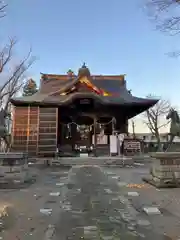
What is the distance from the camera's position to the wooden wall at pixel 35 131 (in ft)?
67.2

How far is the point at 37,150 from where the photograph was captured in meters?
20.3

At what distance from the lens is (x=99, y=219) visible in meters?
5.18

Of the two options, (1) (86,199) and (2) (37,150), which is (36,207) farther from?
(2) (37,150)

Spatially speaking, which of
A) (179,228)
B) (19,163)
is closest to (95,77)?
(19,163)

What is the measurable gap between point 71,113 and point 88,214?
18.8 metres

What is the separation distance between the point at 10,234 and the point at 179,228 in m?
2.81

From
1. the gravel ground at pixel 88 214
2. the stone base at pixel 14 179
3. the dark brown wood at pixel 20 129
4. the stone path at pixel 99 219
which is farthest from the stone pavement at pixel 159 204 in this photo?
the dark brown wood at pixel 20 129

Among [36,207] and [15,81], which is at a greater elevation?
[15,81]

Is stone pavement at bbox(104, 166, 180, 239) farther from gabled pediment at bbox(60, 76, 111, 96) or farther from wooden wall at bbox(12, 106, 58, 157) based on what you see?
gabled pediment at bbox(60, 76, 111, 96)

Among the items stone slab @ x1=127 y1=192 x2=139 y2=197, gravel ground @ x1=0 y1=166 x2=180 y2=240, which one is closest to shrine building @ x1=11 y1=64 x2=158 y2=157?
gravel ground @ x1=0 y1=166 x2=180 y2=240

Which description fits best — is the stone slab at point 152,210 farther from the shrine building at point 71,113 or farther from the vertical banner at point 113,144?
the shrine building at point 71,113

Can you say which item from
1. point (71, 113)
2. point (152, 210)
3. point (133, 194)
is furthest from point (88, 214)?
point (71, 113)

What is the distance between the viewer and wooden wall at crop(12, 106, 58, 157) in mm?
20484

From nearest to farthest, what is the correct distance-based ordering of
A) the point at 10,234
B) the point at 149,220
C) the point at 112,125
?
the point at 10,234
the point at 149,220
the point at 112,125
